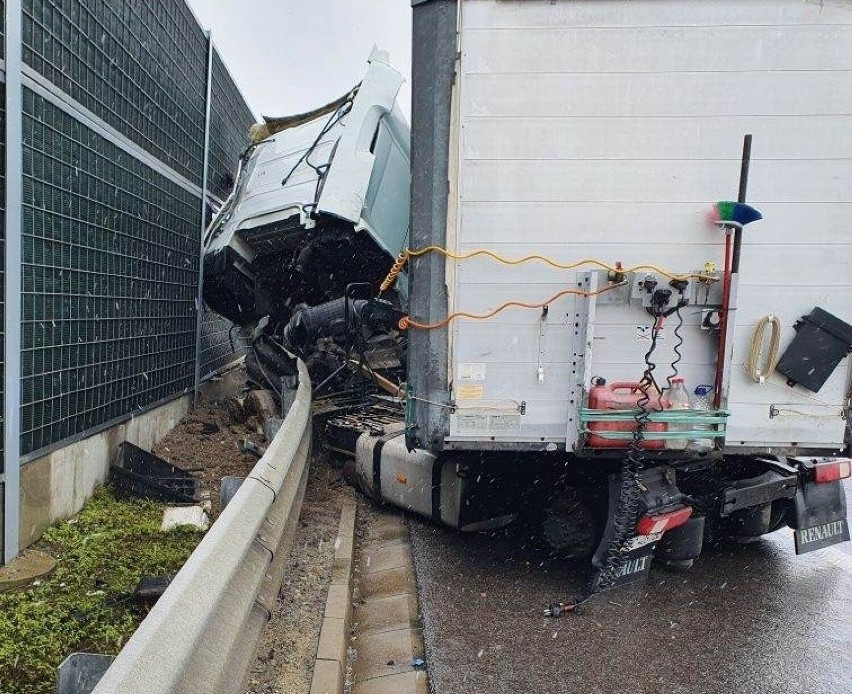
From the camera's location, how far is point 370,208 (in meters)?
7.02

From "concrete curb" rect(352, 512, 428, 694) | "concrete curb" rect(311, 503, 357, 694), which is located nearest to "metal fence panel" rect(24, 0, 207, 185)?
"concrete curb" rect(311, 503, 357, 694)

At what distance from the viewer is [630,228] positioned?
368cm

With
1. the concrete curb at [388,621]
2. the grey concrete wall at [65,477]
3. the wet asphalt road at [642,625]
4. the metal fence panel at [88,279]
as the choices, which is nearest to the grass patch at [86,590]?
the grey concrete wall at [65,477]

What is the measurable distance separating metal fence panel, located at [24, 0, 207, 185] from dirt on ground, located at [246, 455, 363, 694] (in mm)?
3277

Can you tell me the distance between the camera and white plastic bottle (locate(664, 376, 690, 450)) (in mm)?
3641

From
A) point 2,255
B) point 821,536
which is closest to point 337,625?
point 2,255

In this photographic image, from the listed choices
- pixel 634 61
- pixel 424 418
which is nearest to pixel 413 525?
pixel 424 418

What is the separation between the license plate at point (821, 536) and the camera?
14.4 ft

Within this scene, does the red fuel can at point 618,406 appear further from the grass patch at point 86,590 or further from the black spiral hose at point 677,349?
the grass patch at point 86,590

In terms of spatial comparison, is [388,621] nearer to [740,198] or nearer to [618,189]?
[618,189]

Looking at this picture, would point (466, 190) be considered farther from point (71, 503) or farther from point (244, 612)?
point (71, 503)

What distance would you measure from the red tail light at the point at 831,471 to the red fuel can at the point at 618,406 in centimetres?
155

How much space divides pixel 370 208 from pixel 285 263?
4.81 ft

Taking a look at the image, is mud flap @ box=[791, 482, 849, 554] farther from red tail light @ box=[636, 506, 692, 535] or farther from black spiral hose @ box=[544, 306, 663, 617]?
black spiral hose @ box=[544, 306, 663, 617]
